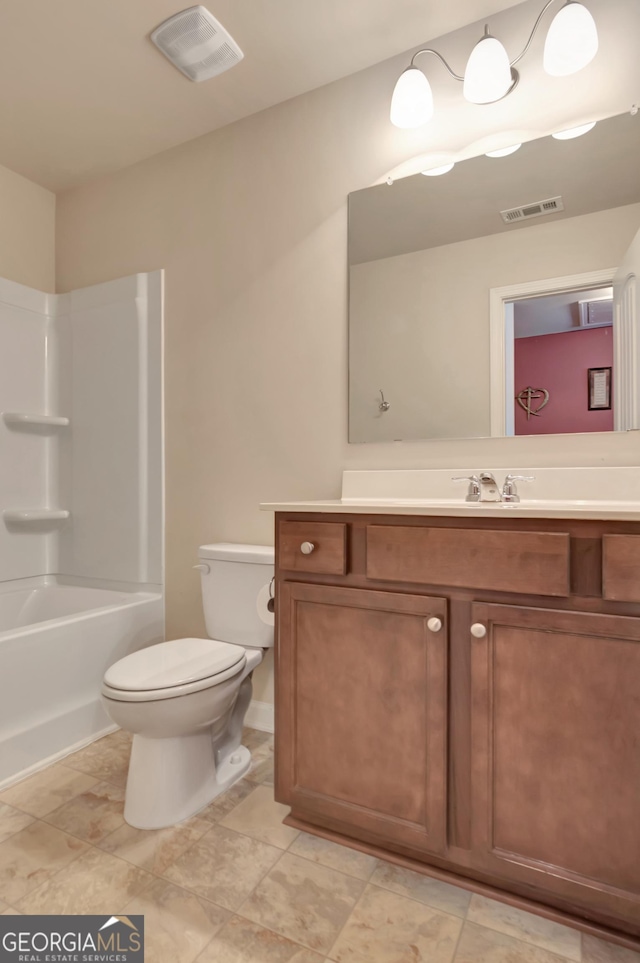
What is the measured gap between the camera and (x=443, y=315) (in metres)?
1.76

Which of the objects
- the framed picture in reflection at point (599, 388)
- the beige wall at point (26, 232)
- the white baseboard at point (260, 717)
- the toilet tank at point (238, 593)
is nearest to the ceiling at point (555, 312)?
the framed picture in reflection at point (599, 388)

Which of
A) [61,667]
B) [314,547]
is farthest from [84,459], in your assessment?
[314,547]

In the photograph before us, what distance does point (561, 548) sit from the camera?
1.09 metres

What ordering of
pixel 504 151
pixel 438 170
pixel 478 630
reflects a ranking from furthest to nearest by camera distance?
pixel 438 170 → pixel 504 151 → pixel 478 630

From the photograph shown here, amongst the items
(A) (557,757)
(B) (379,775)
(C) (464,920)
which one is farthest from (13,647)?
(A) (557,757)

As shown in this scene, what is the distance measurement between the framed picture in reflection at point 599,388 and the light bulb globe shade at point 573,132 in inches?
27.4

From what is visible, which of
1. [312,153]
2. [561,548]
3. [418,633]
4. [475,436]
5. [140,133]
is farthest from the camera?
[140,133]

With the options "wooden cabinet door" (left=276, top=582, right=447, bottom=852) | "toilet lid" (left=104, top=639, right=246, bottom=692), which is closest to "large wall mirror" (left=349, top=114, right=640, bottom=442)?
"wooden cabinet door" (left=276, top=582, right=447, bottom=852)

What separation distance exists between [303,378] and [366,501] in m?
0.56

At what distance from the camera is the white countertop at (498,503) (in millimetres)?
1125

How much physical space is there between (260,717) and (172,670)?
27.5 inches

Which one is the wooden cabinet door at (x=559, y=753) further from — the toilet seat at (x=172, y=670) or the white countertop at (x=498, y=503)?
the toilet seat at (x=172, y=670)

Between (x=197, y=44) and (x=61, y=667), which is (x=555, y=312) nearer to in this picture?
(x=197, y=44)

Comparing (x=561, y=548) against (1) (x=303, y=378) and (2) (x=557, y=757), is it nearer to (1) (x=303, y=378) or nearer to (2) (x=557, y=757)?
(2) (x=557, y=757)
